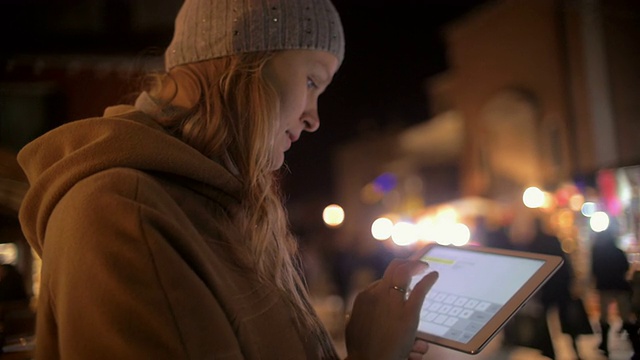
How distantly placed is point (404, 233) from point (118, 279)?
28.7ft

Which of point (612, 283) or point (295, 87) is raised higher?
point (295, 87)

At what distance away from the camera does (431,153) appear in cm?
1002

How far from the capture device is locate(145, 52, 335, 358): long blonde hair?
732mm

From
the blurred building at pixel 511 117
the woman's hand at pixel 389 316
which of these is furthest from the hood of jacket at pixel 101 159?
the blurred building at pixel 511 117

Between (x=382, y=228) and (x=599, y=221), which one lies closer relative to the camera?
(x=599, y=221)

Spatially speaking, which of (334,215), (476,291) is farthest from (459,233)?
(476,291)

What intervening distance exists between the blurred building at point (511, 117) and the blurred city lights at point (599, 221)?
134cm

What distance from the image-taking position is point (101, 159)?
1.97 feet

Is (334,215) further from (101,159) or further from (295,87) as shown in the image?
(101,159)

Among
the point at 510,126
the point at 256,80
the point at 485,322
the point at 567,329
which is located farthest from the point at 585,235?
the point at 510,126

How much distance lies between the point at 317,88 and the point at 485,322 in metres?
0.42

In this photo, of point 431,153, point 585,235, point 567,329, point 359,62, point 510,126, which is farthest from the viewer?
point 431,153

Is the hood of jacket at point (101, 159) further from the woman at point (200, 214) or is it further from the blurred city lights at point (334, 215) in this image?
the blurred city lights at point (334, 215)

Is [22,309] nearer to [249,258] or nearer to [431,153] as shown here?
[249,258]
